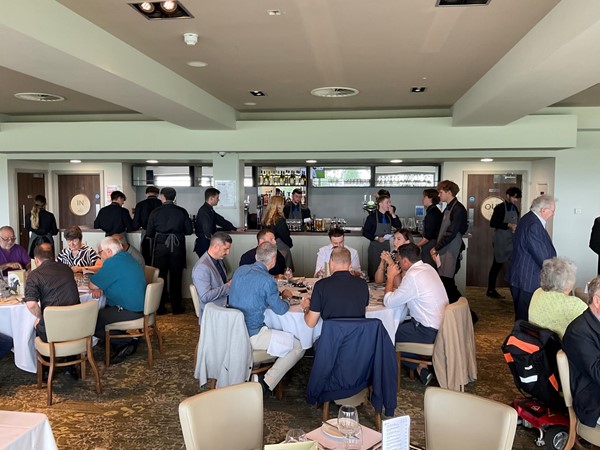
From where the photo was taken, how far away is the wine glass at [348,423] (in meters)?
2.01

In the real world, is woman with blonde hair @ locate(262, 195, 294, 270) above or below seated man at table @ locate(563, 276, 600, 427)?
above

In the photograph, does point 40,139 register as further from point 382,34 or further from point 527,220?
point 527,220

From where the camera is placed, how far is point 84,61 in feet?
12.1

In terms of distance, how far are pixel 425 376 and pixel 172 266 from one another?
4.18 meters

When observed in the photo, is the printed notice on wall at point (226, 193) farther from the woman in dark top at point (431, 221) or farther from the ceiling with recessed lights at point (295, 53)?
the woman in dark top at point (431, 221)

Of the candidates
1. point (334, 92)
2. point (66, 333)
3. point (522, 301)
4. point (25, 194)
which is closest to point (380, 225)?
point (334, 92)

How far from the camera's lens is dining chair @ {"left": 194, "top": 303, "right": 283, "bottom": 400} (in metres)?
3.84

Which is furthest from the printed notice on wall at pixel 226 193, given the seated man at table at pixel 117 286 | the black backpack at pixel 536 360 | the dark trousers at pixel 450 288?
the black backpack at pixel 536 360

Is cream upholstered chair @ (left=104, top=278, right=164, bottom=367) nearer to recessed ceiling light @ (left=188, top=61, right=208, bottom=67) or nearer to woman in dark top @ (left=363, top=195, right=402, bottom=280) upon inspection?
recessed ceiling light @ (left=188, top=61, right=208, bottom=67)

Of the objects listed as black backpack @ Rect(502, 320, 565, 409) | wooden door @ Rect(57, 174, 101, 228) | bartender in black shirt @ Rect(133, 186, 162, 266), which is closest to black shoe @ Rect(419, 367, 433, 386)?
black backpack @ Rect(502, 320, 565, 409)

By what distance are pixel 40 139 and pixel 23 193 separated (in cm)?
228

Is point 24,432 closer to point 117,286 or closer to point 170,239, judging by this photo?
point 117,286

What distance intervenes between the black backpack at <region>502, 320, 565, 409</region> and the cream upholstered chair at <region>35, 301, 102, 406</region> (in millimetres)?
3326

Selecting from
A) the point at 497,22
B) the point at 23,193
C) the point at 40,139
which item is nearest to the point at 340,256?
the point at 497,22
